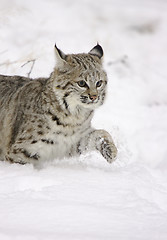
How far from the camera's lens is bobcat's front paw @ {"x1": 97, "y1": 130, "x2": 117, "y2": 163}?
4816 millimetres

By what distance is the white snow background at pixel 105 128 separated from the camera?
10.1 feet

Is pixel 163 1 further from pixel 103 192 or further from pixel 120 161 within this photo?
pixel 103 192

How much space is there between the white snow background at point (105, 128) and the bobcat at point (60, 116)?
0.64 feet

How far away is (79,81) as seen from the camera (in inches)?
180

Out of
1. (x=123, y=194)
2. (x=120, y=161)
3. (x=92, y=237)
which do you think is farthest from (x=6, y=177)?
(x=120, y=161)

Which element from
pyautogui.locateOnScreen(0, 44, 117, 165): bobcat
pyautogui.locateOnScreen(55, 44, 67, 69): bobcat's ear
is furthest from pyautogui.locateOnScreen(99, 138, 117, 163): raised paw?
pyautogui.locateOnScreen(55, 44, 67, 69): bobcat's ear

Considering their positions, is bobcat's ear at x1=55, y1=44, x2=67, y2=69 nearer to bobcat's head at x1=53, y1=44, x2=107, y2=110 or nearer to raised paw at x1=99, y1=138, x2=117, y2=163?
bobcat's head at x1=53, y1=44, x2=107, y2=110

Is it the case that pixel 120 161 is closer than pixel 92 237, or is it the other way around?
pixel 92 237

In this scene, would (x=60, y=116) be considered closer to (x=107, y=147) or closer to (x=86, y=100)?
(x=86, y=100)

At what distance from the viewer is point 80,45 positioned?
8.40 meters

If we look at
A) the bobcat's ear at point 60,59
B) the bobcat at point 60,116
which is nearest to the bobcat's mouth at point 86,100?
the bobcat at point 60,116

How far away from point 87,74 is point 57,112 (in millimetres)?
436

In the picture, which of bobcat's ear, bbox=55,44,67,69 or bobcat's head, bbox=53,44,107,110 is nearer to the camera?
bobcat's head, bbox=53,44,107,110

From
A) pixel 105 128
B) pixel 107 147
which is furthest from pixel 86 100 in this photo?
pixel 105 128
